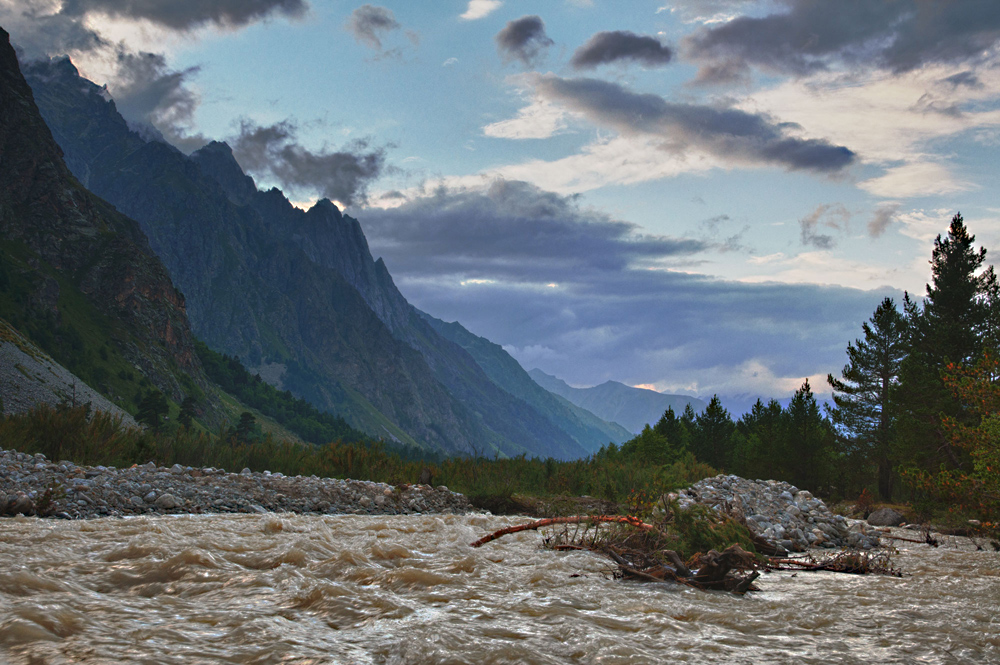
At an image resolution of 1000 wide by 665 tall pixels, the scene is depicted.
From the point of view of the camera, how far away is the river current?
5.07 m

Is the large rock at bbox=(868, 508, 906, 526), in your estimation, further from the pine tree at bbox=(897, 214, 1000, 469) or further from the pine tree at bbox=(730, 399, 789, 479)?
the pine tree at bbox=(730, 399, 789, 479)

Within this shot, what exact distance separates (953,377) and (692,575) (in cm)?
1003

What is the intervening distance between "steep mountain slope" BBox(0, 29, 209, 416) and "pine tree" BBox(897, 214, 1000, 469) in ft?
423

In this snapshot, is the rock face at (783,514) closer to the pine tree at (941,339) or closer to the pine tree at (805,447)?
the pine tree at (941,339)

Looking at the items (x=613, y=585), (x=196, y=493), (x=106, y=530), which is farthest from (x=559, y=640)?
(x=196, y=493)

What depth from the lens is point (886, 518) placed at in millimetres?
22953

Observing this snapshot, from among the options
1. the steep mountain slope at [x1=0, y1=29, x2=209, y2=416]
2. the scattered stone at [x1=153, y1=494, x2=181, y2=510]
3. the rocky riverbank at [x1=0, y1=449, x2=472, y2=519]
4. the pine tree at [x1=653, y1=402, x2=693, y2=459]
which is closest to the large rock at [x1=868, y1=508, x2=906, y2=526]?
the rocky riverbank at [x1=0, y1=449, x2=472, y2=519]

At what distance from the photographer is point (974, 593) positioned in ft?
29.0

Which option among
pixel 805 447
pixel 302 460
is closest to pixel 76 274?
pixel 302 460

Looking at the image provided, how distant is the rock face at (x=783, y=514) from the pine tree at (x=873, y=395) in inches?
1012

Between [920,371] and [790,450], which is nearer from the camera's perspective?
[920,371]

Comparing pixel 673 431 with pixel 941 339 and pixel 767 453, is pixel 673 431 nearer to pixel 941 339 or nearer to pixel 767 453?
pixel 767 453

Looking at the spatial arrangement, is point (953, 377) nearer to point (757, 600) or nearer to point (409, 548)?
point (757, 600)

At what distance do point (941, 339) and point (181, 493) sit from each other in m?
38.2
